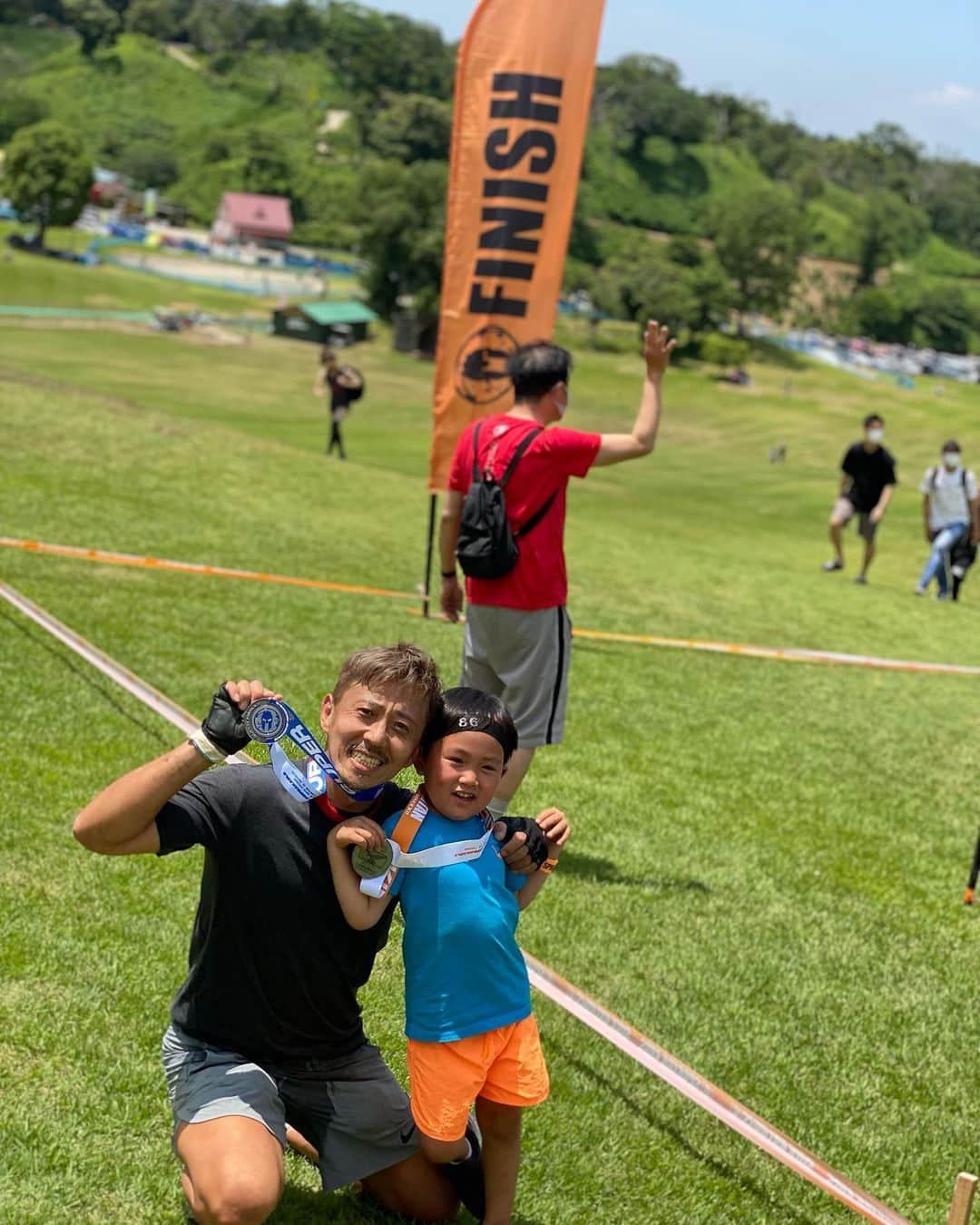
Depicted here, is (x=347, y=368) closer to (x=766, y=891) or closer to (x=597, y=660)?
(x=597, y=660)

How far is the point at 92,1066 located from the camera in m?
4.17

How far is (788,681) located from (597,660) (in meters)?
1.64

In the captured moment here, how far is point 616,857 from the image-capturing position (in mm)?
6512

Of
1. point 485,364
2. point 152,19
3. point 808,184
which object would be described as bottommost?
point 485,364

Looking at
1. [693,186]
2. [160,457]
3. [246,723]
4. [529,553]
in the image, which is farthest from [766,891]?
[693,186]

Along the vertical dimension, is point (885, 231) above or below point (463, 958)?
above

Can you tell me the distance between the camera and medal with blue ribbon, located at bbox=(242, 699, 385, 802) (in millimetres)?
3070

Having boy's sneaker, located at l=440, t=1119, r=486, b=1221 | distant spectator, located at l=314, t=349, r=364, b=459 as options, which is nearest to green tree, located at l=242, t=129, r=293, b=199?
distant spectator, located at l=314, t=349, r=364, b=459

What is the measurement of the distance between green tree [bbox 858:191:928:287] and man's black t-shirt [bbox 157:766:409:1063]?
138 metres

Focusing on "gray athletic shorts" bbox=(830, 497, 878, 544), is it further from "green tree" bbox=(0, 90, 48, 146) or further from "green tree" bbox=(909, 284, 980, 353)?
"green tree" bbox=(0, 90, 48, 146)

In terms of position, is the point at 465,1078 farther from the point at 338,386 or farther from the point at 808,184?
the point at 808,184

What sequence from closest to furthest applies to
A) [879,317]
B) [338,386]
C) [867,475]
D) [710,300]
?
[867,475], [338,386], [710,300], [879,317]

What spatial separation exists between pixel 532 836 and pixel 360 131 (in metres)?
Result: 151

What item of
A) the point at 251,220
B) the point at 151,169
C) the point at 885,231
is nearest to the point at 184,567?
the point at 251,220
